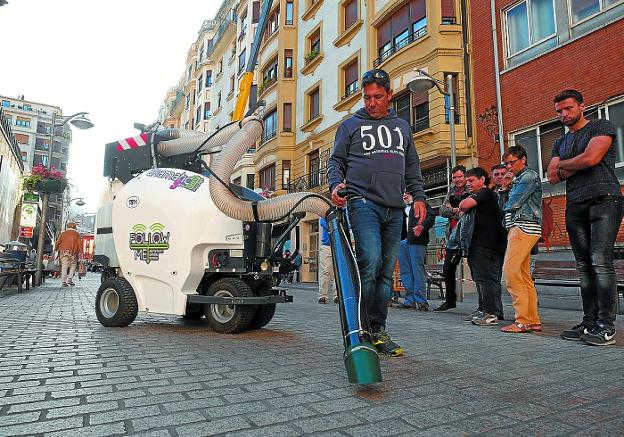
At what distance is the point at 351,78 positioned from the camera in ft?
64.4

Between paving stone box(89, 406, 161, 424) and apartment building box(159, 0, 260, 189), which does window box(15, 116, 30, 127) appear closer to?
apartment building box(159, 0, 260, 189)

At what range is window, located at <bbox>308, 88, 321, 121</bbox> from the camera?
72.7 feet

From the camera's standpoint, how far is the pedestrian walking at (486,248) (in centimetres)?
523

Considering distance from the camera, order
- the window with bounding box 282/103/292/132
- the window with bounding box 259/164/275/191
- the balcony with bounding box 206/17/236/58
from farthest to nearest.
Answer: the balcony with bounding box 206/17/236/58
the window with bounding box 259/164/275/191
the window with bounding box 282/103/292/132

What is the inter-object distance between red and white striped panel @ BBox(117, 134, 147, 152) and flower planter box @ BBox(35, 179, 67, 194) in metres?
9.41

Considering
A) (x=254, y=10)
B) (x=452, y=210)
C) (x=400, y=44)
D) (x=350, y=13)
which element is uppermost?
(x=254, y=10)

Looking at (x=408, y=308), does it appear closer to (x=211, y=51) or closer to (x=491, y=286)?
(x=491, y=286)

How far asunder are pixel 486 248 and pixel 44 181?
1257 centimetres

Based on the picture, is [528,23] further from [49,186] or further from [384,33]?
[49,186]

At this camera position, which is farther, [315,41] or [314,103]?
[315,41]

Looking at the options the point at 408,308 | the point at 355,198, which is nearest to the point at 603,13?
the point at 408,308

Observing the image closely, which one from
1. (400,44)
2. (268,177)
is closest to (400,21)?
(400,44)

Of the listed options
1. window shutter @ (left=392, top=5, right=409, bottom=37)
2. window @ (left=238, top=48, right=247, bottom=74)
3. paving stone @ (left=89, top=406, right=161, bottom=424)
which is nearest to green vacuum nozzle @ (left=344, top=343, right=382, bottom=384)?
paving stone @ (left=89, top=406, right=161, bottom=424)

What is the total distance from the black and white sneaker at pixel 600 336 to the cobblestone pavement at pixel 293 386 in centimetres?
11
